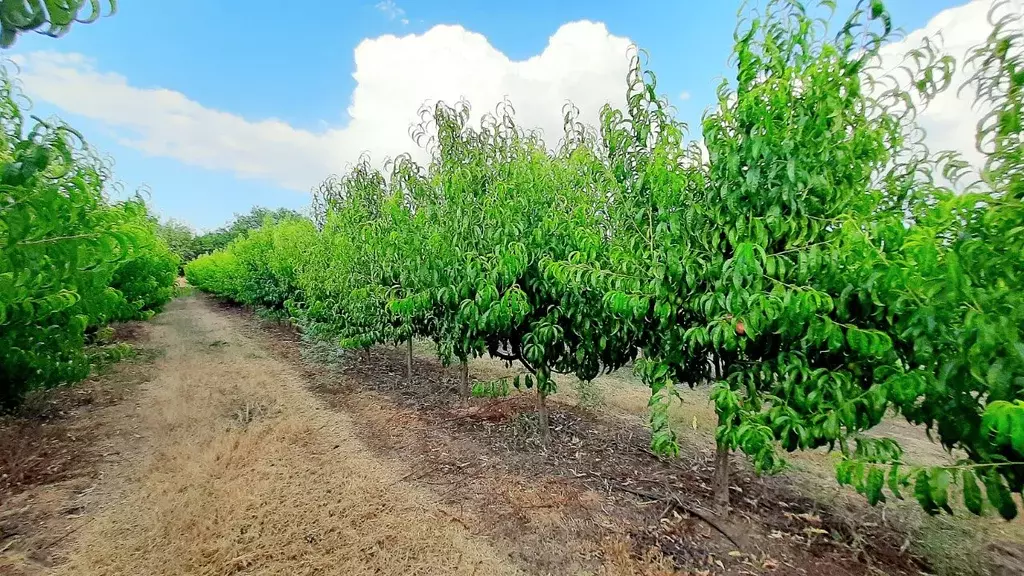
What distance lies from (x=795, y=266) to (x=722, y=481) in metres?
2.07

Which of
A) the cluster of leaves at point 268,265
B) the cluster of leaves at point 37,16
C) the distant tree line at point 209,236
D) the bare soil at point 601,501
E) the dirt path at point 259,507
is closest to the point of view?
the cluster of leaves at point 37,16

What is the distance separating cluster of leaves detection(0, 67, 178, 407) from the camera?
6.44ft

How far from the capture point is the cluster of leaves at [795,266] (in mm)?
1941

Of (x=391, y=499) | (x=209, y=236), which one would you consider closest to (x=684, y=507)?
(x=391, y=499)

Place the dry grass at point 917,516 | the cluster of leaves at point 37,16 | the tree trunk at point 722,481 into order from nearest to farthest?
the cluster of leaves at point 37,16
the dry grass at point 917,516
the tree trunk at point 722,481

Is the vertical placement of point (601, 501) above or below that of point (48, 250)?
below

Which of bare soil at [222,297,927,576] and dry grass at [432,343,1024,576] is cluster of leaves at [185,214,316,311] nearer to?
bare soil at [222,297,927,576]

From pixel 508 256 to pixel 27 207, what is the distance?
9.81 ft

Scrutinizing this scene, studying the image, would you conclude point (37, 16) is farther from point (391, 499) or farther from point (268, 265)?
point (268, 265)

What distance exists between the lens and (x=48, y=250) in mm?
2117

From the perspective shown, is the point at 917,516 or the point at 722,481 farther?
the point at 917,516

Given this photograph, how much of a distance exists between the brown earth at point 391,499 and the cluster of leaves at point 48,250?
104 cm

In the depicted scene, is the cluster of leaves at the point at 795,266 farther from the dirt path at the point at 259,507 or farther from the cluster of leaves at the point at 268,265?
the cluster of leaves at the point at 268,265

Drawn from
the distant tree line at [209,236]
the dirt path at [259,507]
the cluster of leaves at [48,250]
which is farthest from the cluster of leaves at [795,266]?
the distant tree line at [209,236]
